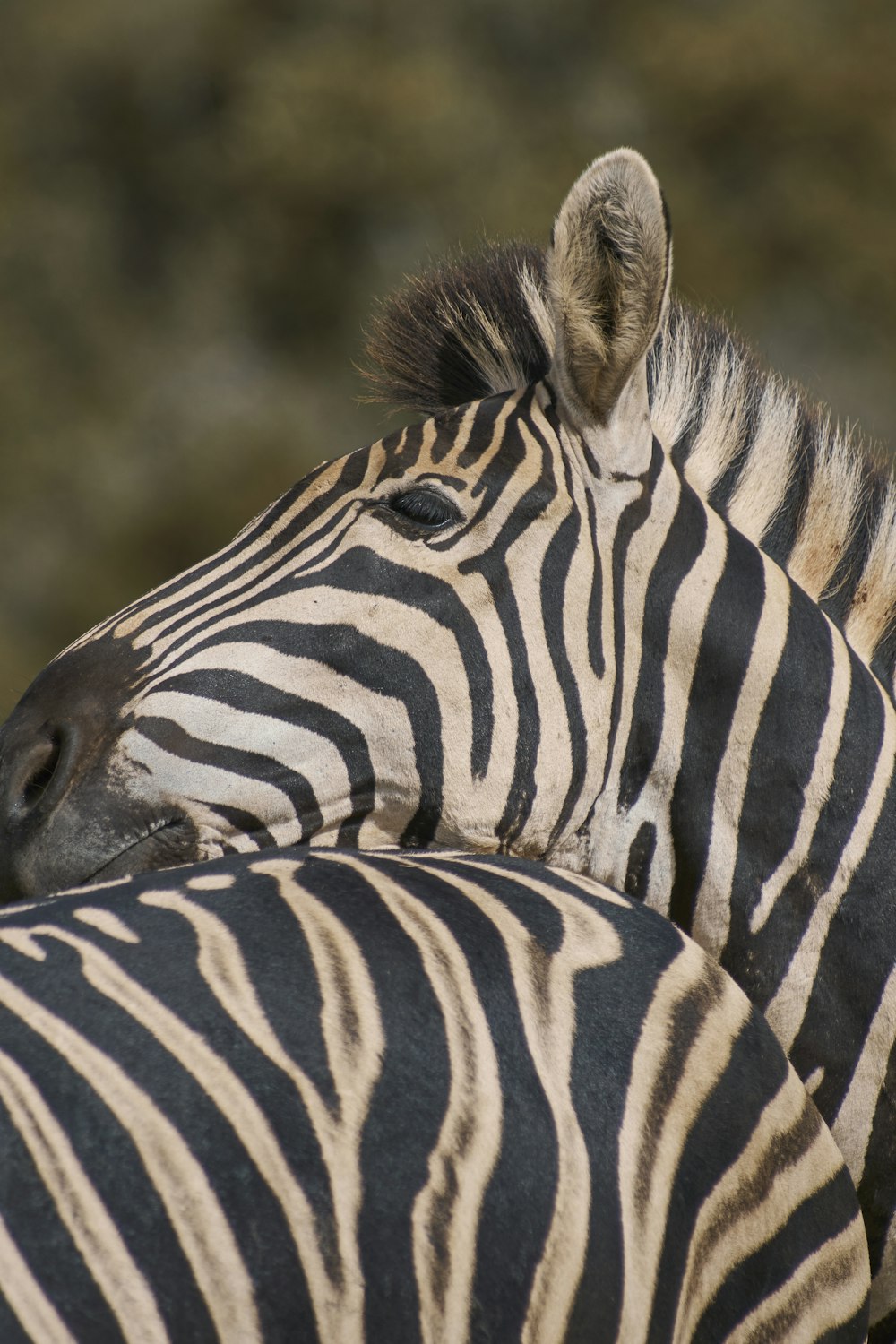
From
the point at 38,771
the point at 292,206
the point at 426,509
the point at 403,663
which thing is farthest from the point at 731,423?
the point at 292,206

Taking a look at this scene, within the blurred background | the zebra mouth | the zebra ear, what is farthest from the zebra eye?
the blurred background

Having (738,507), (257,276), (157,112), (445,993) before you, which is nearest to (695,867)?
(738,507)

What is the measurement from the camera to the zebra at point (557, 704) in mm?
2721

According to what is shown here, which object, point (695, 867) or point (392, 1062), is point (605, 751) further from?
point (392, 1062)

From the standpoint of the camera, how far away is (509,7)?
39.0ft

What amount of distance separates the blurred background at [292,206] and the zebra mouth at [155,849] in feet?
26.6

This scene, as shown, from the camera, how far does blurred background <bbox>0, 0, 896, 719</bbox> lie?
10.8 m

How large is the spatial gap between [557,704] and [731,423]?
38.0 inches

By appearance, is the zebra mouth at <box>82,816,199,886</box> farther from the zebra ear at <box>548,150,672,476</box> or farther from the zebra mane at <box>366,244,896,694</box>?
the zebra mane at <box>366,244,896,694</box>

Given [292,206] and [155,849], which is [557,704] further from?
[292,206]

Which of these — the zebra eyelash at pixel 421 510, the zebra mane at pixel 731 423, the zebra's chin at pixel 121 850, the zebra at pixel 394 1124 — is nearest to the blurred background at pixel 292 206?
the zebra mane at pixel 731 423

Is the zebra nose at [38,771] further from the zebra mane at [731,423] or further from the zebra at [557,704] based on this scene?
the zebra mane at [731,423]

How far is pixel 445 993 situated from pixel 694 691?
4.02 feet

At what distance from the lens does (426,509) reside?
2.91 metres
